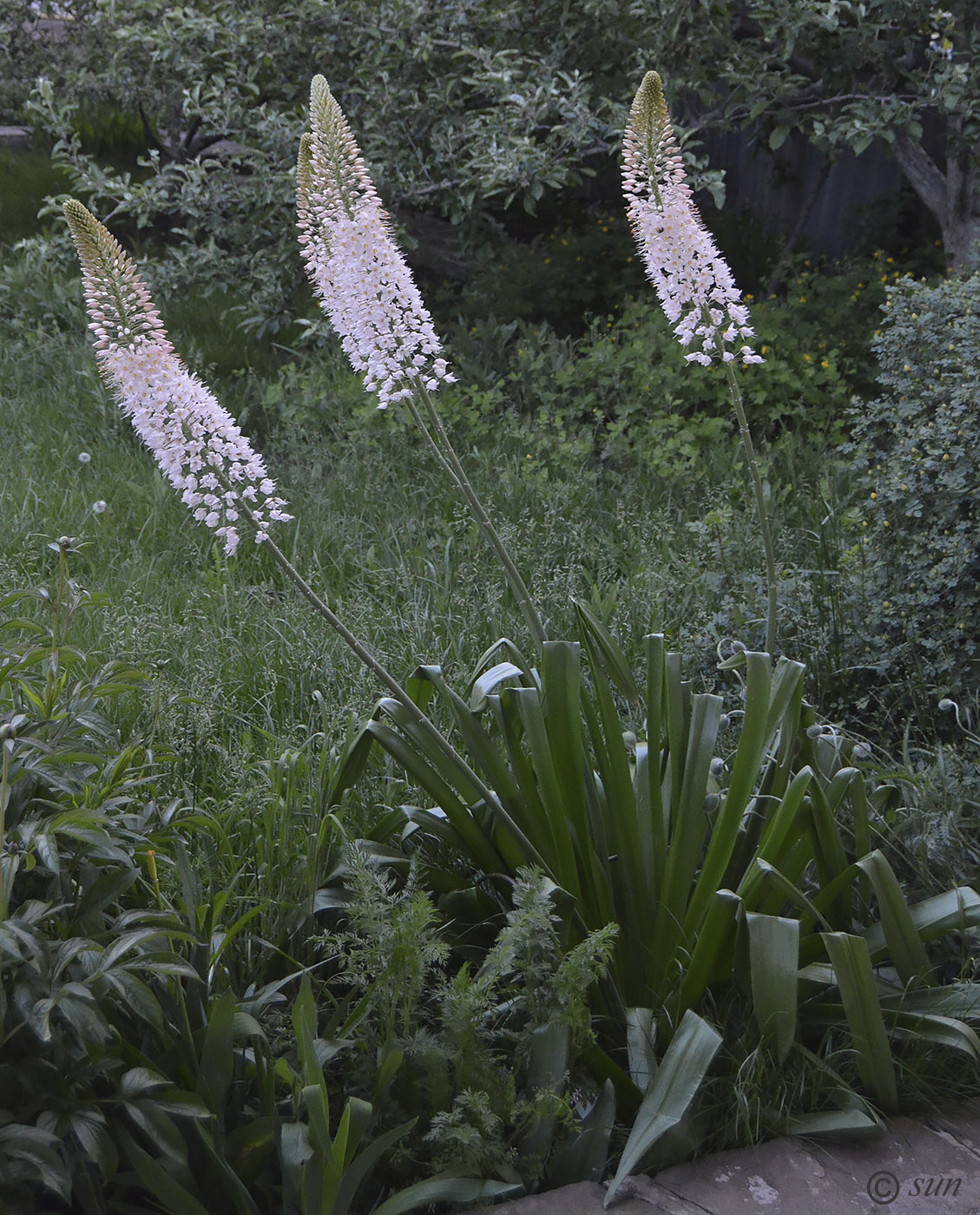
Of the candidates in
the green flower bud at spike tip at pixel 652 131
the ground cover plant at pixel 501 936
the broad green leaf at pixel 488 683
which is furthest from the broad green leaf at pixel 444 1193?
the green flower bud at spike tip at pixel 652 131

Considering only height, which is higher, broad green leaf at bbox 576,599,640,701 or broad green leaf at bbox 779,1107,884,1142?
broad green leaf at bbox 576,599,640,701

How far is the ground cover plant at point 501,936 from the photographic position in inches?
70.7

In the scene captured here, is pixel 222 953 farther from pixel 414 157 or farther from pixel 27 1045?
pixel 414 157

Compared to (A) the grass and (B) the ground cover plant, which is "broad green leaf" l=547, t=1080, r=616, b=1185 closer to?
(B) the ground cover plant

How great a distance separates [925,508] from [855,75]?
326 cm

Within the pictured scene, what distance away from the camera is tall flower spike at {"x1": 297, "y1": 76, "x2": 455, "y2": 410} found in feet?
7.29

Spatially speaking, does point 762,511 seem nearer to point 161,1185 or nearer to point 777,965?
point 777,965

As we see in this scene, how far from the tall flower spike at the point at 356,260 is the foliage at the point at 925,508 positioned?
1.52m

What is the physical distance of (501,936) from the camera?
1.89m

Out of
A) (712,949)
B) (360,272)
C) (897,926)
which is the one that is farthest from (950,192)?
(712,949)

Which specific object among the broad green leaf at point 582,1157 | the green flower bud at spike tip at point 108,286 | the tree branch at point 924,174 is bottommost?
the broad green leaf at point 582,1157

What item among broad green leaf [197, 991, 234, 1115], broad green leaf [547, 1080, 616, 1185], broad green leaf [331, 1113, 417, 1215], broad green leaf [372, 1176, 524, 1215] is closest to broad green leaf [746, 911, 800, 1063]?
broad green leaf [547, 1080, 616, 1185]

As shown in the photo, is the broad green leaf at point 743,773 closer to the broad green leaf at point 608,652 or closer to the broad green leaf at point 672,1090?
the broad green leaf at point 672,1090
